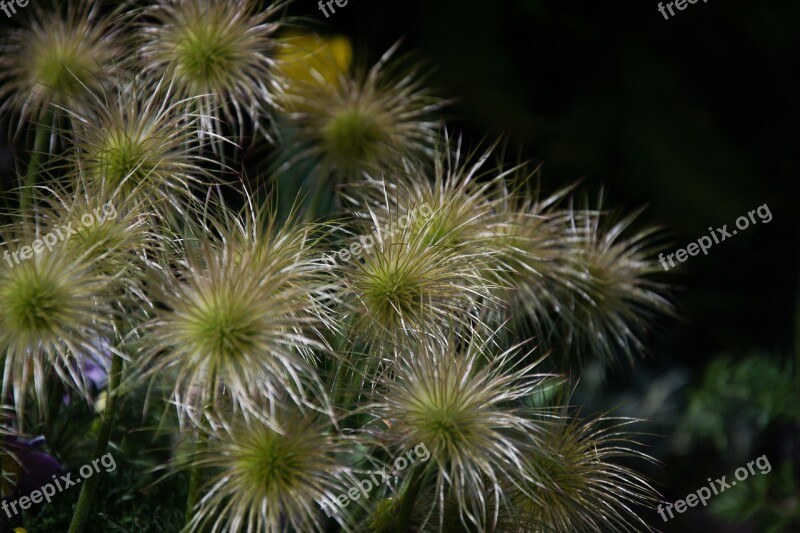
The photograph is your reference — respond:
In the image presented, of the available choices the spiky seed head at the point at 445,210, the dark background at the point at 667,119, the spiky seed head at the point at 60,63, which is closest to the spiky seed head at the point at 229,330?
the spiky seed head at the point at 445,210

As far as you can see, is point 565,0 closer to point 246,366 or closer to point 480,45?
point 480,45

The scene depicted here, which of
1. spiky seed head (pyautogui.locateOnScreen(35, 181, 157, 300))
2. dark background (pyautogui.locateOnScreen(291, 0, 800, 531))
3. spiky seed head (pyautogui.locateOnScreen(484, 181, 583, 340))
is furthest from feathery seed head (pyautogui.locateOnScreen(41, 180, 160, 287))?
dark background (pyautogui.locateOnScreen(291, 0, 800, 531))

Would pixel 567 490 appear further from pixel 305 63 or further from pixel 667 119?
pixel 667 119

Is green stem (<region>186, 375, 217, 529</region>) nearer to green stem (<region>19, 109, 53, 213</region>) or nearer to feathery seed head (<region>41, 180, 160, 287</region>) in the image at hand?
feathery seed head (<region>41, 180, 160, 287</region>)

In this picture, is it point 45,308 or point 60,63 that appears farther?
point 60,63

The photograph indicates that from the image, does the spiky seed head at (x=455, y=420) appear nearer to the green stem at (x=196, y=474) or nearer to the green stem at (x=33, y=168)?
the green stem at (x=196, y=474)

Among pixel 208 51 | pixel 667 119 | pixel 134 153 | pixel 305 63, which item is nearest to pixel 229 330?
pixel 134 153

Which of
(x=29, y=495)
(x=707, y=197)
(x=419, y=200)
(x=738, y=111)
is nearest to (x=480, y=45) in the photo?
(x=707, y=197)
